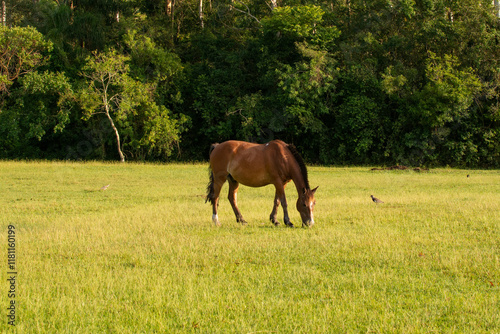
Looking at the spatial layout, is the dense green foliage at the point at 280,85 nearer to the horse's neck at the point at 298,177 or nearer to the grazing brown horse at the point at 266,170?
the grazing brown horse at the point at 266,170

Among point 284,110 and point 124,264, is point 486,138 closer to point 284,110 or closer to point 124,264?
point 284,110

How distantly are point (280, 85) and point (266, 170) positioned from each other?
2013 centimetres

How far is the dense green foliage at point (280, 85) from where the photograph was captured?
3041 cm

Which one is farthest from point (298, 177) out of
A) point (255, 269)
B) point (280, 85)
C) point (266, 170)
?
point (280, 85)

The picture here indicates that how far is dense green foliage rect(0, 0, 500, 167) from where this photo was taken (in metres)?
30.4

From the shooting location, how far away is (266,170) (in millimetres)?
10680

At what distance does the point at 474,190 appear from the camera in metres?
18.2

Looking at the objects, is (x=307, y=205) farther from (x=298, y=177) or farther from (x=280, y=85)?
(x=280, y=85)

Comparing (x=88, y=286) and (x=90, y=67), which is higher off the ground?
(x=90, y=67)

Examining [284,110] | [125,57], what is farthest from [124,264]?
[125,57]

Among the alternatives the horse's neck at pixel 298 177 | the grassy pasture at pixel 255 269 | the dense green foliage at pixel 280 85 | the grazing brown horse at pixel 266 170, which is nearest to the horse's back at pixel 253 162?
the grazing brown horse at pixel 266 170

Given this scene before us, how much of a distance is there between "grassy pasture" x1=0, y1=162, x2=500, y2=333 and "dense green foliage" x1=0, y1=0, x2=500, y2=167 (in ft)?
57.1

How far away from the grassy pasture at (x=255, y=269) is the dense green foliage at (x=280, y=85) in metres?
17.4

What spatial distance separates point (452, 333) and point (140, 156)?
30627 millimetres
